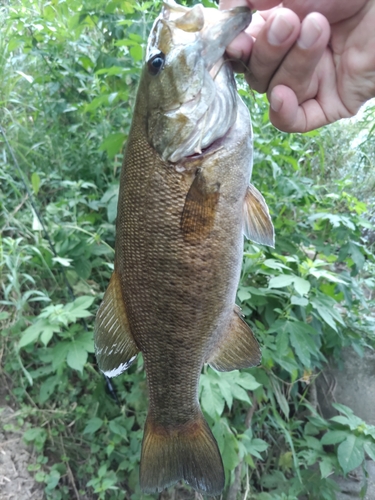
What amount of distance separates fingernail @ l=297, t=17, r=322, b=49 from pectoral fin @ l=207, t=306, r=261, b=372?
810mm

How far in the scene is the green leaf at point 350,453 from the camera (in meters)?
1.77

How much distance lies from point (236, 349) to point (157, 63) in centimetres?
89

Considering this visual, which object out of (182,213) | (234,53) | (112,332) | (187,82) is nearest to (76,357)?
(112,332)

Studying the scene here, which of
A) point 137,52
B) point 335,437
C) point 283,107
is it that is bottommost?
point 335,437

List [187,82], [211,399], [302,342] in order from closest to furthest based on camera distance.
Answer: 1. [187,82]
2. [211,399]
3. [302,342]

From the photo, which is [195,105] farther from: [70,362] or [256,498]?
[256,498]

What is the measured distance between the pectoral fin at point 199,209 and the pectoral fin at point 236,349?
1.06 feet

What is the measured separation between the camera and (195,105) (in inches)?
40.3

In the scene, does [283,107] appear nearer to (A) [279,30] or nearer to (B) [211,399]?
(A) [279,30]

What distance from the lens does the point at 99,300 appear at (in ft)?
7.41

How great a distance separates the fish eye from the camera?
1027mm

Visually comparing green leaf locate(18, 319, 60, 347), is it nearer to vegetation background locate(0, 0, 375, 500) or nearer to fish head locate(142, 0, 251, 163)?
vegetation background locate(0, 0, 375, 500)

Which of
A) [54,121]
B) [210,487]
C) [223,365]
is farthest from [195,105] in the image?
[54,121]

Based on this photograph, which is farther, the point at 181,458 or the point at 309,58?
the point at 181,458
